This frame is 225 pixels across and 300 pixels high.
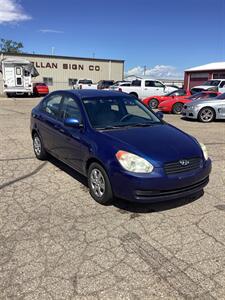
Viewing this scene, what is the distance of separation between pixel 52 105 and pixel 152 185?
9.67 feet

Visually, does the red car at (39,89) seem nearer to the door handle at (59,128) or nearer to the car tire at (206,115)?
the car tire at (206,115)

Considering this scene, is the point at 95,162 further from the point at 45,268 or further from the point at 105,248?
the point at 45,268

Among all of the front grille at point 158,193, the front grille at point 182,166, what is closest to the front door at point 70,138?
the front grille at point 158,193

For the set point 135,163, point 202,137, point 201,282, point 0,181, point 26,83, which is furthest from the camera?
point 26,83

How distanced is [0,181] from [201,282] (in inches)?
144

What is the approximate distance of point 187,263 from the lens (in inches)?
116

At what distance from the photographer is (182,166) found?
380 centimetres

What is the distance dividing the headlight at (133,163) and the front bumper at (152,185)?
68mm

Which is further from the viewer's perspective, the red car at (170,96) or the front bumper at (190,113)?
the red car at (170,96)

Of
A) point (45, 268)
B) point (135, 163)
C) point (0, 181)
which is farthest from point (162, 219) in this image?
point (0, 181)

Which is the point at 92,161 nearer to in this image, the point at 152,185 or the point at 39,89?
the point at 152,185

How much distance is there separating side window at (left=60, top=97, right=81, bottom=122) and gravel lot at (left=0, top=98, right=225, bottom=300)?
111cm

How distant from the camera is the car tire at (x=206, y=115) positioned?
493 inches

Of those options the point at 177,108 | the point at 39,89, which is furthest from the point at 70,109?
the point at 39,89
